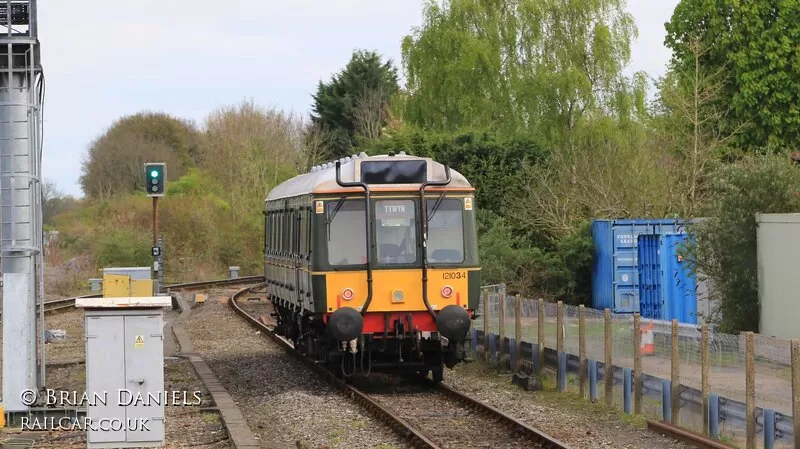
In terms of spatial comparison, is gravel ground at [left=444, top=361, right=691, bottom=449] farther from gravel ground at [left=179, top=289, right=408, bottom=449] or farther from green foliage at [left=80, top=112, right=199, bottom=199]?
green foliage at [left=80, top=112, right=199, bottom=199]

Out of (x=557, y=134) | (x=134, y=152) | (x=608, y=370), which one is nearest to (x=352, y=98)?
(x=134, y=152)

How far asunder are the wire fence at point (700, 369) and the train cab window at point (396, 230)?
7.14 feet

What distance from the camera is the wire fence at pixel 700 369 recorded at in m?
11.0

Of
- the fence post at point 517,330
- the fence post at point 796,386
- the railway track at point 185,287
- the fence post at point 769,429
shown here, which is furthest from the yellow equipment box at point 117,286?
the fence post at point 796,386

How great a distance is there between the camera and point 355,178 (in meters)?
16.1

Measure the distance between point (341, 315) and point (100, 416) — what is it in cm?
488

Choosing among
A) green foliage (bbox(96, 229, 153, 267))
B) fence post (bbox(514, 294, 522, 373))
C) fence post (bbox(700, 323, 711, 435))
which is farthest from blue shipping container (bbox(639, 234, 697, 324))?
green foliage (bbox(96, 229, 153, 267))

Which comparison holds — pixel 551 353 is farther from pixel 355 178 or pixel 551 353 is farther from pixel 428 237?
pixel 355 178

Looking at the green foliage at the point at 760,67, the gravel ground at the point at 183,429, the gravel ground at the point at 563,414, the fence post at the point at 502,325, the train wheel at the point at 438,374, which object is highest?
the green foliage at the point at 760,67

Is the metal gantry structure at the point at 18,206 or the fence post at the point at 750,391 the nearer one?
the fence post at the point at 750,391

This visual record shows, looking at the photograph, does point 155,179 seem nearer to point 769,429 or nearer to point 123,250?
point 769,429

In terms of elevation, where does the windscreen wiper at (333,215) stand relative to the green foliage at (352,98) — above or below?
below

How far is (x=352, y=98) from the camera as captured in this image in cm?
6400

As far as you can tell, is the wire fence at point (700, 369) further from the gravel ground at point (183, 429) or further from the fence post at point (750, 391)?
the gravel ground at point (183, 429)
